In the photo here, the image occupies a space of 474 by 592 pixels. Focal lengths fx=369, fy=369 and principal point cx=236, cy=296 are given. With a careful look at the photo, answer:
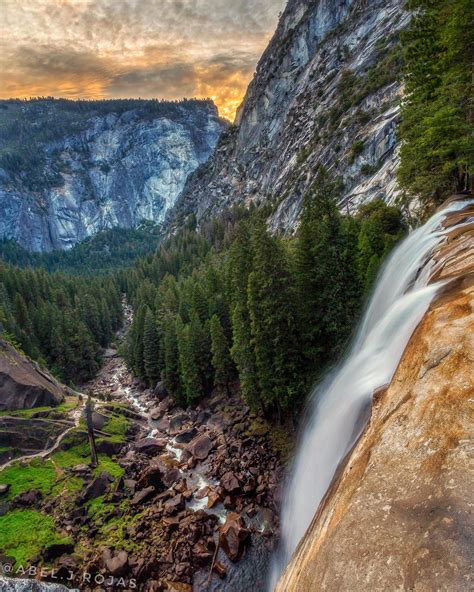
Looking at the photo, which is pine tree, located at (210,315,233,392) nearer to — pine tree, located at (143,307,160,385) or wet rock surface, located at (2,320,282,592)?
wet rock surface, located at (2,320,282,592)

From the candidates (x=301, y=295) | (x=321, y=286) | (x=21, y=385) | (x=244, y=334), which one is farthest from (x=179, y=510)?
(x=21, y=385)

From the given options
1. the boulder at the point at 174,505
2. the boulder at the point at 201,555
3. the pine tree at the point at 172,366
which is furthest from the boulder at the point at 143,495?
the pine tree at the point at 172,366

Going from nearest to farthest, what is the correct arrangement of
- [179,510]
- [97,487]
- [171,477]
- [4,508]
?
[179,510], [4,508], [97,487], [171,477]

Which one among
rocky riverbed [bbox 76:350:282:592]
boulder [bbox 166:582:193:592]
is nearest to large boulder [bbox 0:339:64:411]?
rocky riverbed [bbox 76:350:282:592]

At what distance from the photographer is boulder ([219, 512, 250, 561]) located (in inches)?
835

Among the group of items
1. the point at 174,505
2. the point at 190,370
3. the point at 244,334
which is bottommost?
the point at 174,505

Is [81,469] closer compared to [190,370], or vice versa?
[81,469]

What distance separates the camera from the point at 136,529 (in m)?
25.0

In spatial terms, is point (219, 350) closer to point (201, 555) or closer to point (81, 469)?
point (81, 469)

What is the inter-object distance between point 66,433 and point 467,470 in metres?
41.8

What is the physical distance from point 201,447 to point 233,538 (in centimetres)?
1400

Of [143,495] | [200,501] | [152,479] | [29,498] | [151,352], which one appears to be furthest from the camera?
[151,352]

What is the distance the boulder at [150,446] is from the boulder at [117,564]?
1531 cm

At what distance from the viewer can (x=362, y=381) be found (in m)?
14.9
